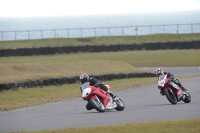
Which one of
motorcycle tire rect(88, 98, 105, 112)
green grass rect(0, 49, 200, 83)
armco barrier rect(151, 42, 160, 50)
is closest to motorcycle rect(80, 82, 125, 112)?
motorcycle tire rect(88, 98, 105, 112)

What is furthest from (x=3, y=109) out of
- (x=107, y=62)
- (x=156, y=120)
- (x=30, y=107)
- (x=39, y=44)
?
(x=39, y=44)

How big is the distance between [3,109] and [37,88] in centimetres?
596

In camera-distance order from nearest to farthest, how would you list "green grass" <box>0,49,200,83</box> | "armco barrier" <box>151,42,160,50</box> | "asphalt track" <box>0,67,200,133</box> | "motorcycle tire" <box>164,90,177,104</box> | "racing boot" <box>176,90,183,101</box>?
1. "asphalt track" <box>0,67,200,133</box>
2. "motorcycle tire" <box>164,90,177,104</box>
3. "racing boot" <box>176,90,183,101</box>
4. "green grass" <box>0,49,200,83</box>
5. "armco barrier" <box>151,42,160,50</box>

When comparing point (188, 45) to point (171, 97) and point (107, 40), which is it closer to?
point (107, 40)

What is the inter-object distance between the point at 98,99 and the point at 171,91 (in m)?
2.95

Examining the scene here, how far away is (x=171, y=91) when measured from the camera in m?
19.1

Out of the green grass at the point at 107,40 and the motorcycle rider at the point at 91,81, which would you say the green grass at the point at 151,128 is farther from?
the green grass at the point at 107,40

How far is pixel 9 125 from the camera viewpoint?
15242mm

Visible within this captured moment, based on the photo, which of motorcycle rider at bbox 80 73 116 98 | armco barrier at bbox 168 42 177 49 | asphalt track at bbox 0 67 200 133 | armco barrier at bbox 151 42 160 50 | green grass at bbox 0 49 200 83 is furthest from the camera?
armco barrier at bbox 151 42 160 50

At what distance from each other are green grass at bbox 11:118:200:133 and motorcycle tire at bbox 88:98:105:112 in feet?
11.3

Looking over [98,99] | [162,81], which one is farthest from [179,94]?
[98,99]

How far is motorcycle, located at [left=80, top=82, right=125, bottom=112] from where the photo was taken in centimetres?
1695

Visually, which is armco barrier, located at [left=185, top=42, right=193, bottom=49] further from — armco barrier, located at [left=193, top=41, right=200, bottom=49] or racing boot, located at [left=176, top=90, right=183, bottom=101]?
racing boot, located at [left=176, top=90, right=183, bottom=101]

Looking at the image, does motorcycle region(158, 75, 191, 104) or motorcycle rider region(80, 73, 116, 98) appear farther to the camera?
motorcycle region(158, 75, 191, 104)
